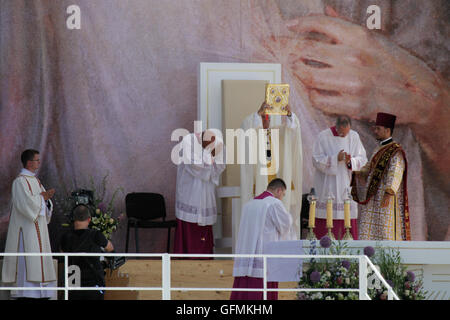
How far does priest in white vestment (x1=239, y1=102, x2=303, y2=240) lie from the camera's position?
1252 cm

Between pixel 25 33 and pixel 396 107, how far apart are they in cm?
541

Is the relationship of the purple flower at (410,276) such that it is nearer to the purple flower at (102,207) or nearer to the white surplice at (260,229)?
the white surplice at (260,229)

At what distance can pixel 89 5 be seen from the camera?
45.7ft

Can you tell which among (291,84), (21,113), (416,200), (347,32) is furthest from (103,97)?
(416,200)

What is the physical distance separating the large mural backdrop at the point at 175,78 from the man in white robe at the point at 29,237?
6.54 ft

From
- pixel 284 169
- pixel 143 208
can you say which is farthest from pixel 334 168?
pixel 143 208

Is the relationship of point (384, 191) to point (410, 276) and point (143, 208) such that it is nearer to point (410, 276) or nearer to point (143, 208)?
point (410, 276)

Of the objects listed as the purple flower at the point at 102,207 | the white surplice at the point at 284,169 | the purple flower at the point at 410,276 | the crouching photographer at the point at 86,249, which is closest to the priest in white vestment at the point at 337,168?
the white surplice at the point at 284,169

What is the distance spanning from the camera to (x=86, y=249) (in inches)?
358

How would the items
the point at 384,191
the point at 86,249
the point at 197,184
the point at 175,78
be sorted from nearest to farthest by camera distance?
1. the point at 86,249
2. the point at 384,191
3. the point at 197,184
4. the point at 175,78

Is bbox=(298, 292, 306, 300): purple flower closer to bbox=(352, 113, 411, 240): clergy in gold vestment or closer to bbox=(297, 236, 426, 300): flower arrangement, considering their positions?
bbox=(297, 236, 426, 300): flower arrangement

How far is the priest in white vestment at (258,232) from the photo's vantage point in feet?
33.3

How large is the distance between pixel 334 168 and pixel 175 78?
2.89 m
